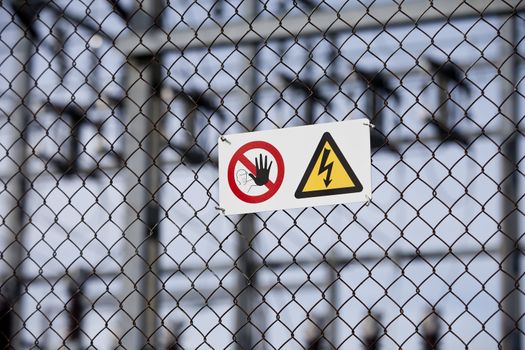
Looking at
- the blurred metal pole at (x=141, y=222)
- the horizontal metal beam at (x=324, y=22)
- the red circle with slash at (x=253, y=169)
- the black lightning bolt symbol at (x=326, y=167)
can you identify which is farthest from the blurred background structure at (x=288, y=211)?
the black lightning bolt symbol at (x=326, y=167)

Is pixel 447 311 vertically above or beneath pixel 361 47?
beneath

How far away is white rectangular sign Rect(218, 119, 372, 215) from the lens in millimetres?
3410

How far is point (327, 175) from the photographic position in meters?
3.45

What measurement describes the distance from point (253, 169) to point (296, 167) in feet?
0.41

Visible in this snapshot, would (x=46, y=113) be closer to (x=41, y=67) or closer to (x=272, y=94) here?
(x=41, y=67)

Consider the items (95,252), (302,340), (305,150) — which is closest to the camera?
(305,150)

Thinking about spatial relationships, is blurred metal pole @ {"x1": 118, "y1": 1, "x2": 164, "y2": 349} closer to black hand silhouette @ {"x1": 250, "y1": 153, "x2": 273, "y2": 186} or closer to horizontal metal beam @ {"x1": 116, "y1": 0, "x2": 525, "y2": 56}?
horizontal metal beam @ {"x1": 116, "y1": 0, "x2": 525, "y2": 56}

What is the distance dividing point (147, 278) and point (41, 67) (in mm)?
3352

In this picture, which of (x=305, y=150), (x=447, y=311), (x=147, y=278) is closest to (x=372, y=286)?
(x=447, y=311)

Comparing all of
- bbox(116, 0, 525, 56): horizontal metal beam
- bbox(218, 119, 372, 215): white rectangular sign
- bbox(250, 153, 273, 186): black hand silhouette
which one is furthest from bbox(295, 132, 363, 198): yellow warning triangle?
bbox(116, 0, 525, 56): horizontal metal beam

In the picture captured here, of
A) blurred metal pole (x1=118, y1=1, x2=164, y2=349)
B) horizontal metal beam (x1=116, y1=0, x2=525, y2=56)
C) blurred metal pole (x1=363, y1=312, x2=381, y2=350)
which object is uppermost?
horizontal metal beam (x1=116, y1=0, x2=525, y2=56)

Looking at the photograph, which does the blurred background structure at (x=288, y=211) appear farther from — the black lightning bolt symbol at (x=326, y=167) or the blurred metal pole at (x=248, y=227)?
the black lightning bolt symbol at (x=326, y=167)

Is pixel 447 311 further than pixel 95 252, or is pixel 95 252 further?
pixel 95 252

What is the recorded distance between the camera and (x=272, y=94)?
8.82 meters
